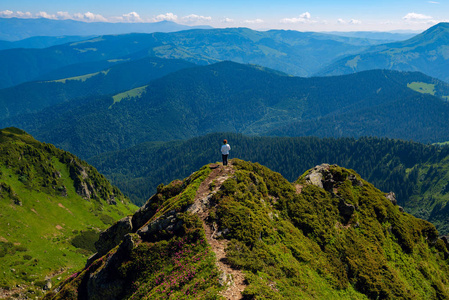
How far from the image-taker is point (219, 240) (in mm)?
33375

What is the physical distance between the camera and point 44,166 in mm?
144250

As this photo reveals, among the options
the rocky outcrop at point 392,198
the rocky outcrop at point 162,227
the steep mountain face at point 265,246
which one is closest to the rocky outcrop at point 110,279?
the steep mountain face at point 265,246

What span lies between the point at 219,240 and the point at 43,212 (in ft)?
379

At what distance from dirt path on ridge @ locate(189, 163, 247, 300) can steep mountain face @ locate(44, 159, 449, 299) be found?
13cm

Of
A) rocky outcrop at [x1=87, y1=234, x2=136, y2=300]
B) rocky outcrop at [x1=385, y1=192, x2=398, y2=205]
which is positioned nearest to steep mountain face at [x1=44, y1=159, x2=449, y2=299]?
rocky outcrop at [x1=87, y1=234, x2=136, y2=300]

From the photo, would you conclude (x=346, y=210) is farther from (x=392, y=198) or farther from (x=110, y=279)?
(x=110, y=279)

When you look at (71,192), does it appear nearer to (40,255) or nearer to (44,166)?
(44,166)

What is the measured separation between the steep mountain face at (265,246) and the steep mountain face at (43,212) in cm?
5091

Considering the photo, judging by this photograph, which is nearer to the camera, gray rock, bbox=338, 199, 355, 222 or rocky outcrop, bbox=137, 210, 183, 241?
rocky outcrop, bbox=137, 210, 183, 241

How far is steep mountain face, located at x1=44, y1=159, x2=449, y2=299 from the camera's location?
29.7m

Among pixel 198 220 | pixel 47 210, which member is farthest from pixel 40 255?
pixel 198 220

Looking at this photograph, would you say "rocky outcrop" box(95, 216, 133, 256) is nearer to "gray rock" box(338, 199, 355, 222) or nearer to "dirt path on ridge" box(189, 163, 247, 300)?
"dirt path on ridge" box(189, 163, 247, 300)

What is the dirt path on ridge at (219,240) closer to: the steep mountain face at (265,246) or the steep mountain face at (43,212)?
the steep mountain face at (265,246)

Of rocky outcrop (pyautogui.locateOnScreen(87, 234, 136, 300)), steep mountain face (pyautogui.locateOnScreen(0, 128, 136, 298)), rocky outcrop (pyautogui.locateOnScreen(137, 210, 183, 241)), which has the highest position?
rocky outcrop (pyautogui.locateOnScreen(137, 210, 183, 241))
